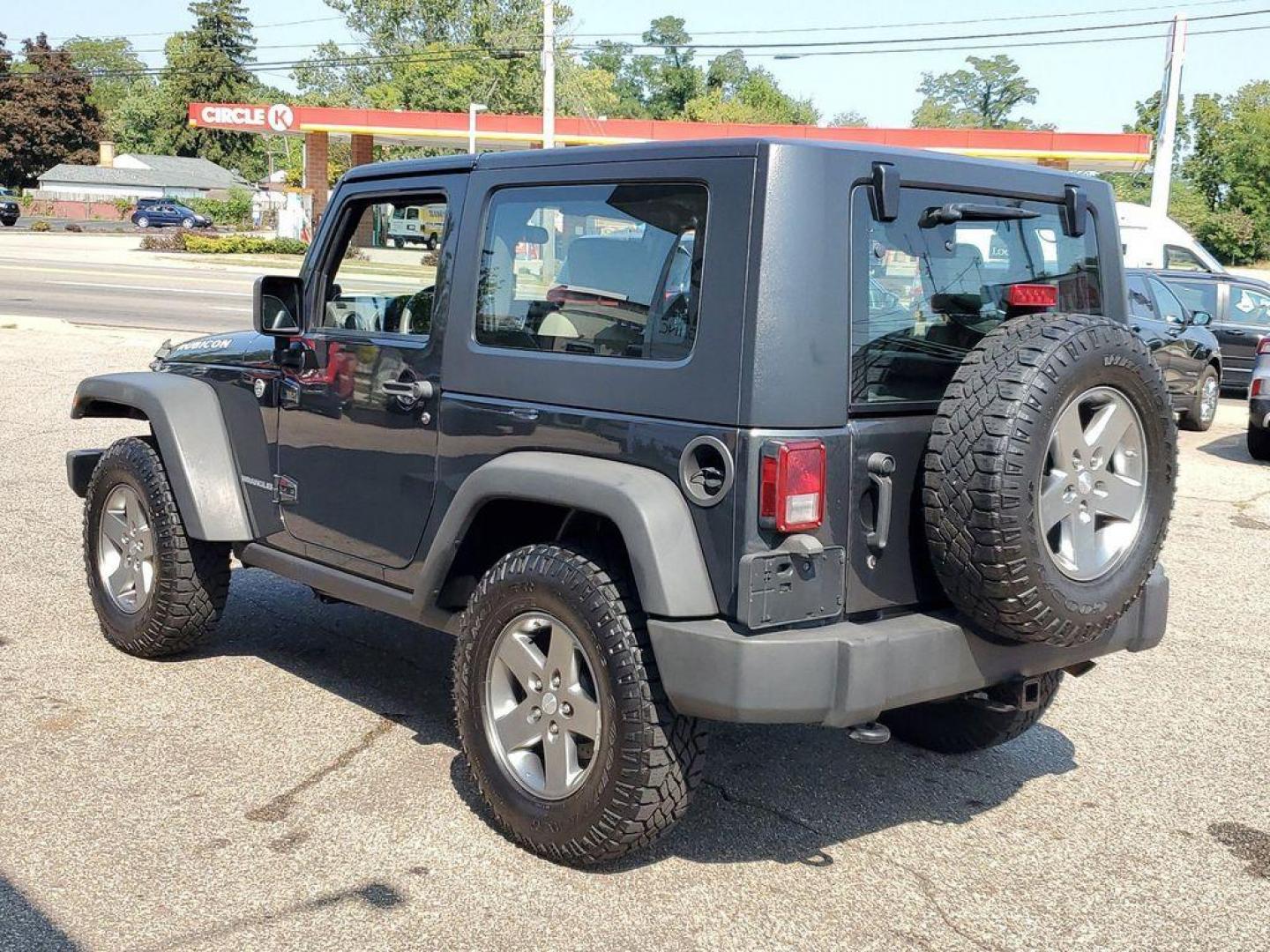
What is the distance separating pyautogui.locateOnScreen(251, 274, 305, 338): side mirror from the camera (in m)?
4.93

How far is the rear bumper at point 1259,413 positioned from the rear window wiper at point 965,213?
8717 mm

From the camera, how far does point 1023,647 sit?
12.6 ft

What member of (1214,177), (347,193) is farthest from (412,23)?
(347,193)

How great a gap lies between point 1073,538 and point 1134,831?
116 cm

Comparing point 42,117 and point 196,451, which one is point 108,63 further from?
point 196,451

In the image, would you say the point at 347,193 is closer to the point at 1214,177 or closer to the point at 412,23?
the point at 1214,177

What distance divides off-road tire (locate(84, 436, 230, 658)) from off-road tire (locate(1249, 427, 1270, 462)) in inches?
381

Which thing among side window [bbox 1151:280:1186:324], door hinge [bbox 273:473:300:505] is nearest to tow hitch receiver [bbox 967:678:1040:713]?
door hinge [bbox 273:473:300:505]

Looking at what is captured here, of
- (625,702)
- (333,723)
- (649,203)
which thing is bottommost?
(333,723)

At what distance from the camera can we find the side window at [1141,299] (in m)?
13.8

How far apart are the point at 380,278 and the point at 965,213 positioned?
6.84 ft

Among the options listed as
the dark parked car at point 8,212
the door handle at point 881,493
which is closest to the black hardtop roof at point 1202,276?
the door handle at point 881,493

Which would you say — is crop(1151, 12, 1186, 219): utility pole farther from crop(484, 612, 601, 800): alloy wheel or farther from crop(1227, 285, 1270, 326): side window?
crop(484, 612, 601, 800): alloy wheel

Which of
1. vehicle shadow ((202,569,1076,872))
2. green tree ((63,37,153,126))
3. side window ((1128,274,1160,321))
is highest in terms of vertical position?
green tree ((63,37,153,126))
